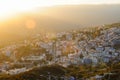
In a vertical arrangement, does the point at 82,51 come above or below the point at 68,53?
above

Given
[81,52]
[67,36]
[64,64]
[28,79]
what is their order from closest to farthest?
[28,79]
[64,64]
[81,52]
[67,36]

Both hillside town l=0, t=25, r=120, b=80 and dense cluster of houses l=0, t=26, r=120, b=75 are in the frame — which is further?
dense cluster of houses l=0, t=26, r=120, b=75

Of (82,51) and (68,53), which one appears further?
(68,53)

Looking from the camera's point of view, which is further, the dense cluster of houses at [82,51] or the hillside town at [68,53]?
the dense cluster of houses at [82,51]

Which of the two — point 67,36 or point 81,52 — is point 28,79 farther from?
point 67,36

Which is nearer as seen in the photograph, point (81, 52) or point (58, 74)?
point (58, 74)

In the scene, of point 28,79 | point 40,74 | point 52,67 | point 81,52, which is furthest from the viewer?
point 81,52

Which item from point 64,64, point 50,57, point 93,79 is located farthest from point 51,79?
point 50,57
